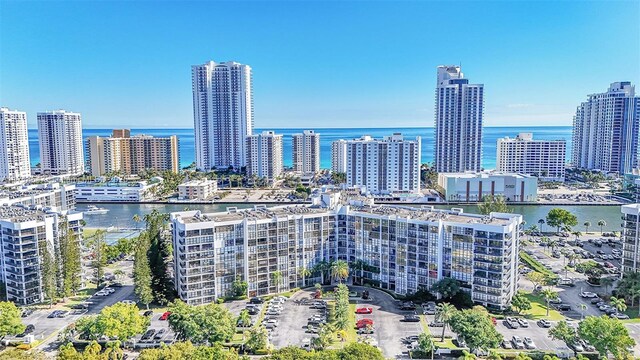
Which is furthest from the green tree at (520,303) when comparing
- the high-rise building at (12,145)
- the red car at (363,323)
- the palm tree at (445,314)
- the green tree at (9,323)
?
the high-rise building at (12,145)

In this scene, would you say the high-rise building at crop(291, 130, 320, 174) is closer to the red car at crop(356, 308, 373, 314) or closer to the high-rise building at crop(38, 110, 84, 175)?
the high-rise building at crop(38, 110, 84, 175)

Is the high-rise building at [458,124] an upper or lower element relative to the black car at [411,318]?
upper

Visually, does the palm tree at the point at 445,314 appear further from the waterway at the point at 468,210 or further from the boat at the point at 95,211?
the boat at the point at 95,211

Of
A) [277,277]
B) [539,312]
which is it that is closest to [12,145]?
[277,277]

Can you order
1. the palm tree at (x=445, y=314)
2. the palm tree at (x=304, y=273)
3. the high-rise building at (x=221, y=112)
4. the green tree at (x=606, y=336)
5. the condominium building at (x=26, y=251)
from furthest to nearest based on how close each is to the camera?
the high-rise building at (x=221, y=112)
the palm tree at (x=304, y=273)
the condominium building at (x=26, y=251)
the palm tree at (x=445, y=314)
the green tree at (x=606, y=336)

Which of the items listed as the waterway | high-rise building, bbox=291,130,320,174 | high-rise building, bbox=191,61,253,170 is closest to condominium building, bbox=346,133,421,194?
the waterway

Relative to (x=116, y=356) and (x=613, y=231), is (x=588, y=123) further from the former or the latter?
(x=116, y=356)
